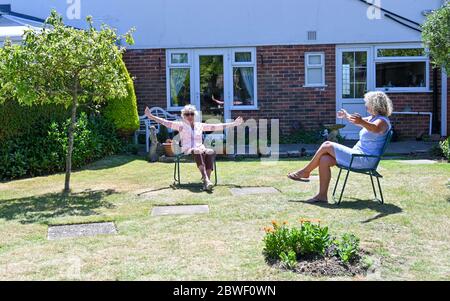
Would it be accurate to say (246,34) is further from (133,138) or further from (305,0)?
(133,138)

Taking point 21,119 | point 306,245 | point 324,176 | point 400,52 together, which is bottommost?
point 306,245

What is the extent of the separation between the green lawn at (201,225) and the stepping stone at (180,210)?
0.39ft

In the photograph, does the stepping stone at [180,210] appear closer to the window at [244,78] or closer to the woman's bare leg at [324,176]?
the woman's bare leg at [324,176]

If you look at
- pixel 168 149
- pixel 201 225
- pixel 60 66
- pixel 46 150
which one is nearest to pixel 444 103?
pixel 168 149

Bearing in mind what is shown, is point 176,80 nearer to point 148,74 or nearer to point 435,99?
point 148,74

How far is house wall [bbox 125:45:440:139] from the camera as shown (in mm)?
14773

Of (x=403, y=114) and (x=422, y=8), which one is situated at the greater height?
(x=422, y=8)

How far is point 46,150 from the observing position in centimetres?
1040

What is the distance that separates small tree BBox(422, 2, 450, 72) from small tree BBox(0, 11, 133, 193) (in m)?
4.28

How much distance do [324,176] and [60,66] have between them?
3.75m

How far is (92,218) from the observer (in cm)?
648

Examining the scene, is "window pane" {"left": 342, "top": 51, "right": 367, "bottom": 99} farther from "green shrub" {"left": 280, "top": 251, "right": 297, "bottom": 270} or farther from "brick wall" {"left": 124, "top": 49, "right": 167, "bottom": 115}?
"green shrub" {"left": 280, "top": 251, "right": 297, "bottom": 270}
